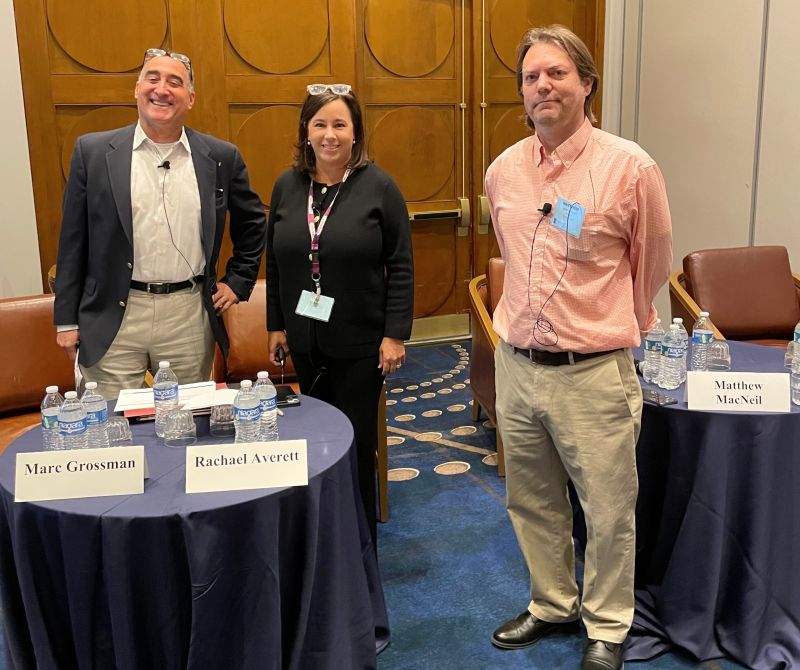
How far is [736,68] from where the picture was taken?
17.3 feet

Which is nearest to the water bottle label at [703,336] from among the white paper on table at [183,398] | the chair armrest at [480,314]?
the chair armrest at [480,314]

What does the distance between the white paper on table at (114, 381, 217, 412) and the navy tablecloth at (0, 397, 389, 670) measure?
0.91 feet

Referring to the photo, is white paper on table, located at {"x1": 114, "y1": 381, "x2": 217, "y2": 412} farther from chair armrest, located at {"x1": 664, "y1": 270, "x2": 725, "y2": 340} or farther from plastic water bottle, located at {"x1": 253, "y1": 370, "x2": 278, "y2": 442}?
chair armrest, located at {"x1": 664, "y1": 270, "x2": 725, "y2": 340}

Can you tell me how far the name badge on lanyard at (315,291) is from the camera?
254cm

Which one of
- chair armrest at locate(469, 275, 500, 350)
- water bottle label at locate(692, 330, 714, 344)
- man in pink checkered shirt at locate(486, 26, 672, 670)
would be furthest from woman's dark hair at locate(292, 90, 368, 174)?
chair armrest at locate(469, 275, 500, 350)

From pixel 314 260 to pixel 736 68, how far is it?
3.95 metres

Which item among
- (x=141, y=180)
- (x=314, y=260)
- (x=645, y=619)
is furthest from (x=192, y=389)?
(x=645, y=619)

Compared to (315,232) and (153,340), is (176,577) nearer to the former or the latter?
(153,340)

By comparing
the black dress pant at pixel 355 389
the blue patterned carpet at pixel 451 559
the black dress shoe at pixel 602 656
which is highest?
the black dress pant at pixel 355 389

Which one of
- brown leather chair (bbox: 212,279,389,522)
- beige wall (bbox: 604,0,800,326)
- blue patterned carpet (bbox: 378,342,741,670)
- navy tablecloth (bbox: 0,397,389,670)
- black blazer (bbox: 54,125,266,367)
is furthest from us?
beige wall (bbox: 604,0,800,326)

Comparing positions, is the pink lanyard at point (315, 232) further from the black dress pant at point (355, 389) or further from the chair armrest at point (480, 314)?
the chair armrest at point (480, 314)

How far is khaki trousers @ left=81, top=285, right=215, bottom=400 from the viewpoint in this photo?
8.65ft

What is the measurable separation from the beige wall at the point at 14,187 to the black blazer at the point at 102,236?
246 cm

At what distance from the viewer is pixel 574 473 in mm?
2309
